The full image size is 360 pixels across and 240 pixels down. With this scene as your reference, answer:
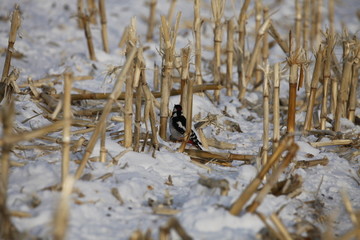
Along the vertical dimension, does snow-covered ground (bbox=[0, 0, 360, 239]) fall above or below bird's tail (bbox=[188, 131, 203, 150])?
below

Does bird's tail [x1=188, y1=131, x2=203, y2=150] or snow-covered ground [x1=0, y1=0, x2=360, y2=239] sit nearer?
snow-covered ground [x1=0, y1=0, x2=360, y2=239]

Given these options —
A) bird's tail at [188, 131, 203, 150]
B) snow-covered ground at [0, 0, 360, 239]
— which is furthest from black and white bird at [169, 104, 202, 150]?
snow-covered ground at [0, 0, 360, 239]

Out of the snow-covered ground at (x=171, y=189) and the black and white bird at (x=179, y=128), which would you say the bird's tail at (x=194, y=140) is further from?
the snow-covered ground at (x=171, y=189)

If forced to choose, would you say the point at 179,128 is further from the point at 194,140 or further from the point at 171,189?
the point at 171,189

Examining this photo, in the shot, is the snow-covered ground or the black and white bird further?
the black and white bird

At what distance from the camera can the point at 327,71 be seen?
185 inches

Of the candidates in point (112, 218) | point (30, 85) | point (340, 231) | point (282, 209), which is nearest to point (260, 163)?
point (282, 209)

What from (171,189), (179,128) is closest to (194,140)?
(179,128)

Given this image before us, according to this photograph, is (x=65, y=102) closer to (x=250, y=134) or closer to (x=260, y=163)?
(x=260, y=163)

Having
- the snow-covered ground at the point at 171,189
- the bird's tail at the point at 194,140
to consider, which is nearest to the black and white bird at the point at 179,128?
the bird's tail at the point at 194,140

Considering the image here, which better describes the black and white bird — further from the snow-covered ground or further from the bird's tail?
the snow-covered ground

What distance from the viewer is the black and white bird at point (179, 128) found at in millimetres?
4160

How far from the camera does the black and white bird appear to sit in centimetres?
416

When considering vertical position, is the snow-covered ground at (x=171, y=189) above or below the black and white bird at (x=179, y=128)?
below
